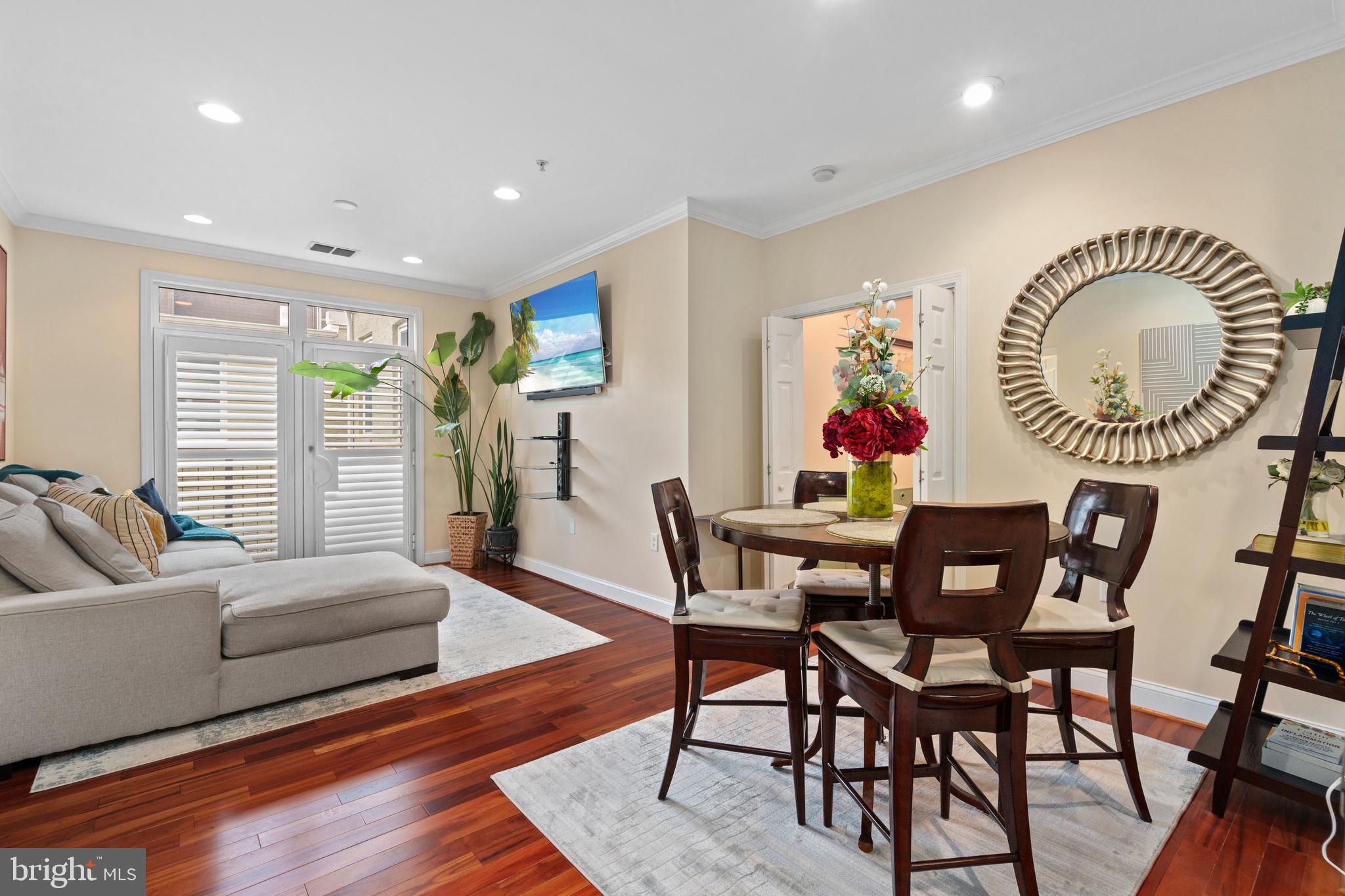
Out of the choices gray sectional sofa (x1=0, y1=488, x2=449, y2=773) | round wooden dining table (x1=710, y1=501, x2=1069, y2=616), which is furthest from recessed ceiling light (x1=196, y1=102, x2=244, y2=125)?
round wooden dining table (x1=710, y1=501, x2=1069, y2=616)

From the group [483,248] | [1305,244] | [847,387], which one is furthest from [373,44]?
[1305,244]

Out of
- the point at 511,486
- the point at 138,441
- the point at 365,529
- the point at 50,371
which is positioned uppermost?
the point at 50,371

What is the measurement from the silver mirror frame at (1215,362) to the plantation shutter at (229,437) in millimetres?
5132

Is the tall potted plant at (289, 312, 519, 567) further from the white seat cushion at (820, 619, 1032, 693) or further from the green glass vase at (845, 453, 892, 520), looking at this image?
the white seat cushion at (820, 619, 1032, 693)

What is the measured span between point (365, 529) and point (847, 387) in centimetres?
471

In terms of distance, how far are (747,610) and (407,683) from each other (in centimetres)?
184

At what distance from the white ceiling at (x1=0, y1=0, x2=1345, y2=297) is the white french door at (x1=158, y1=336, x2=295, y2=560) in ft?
3.58

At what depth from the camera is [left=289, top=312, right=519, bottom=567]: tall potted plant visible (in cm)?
540

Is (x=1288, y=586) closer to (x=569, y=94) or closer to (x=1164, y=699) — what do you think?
(x=1164, y=699)

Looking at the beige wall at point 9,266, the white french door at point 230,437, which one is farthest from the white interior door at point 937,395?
the beige wall at point 9,266

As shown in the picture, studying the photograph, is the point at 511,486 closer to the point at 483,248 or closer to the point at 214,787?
the point at 483,248

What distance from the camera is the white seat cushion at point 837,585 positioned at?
7.47 ft

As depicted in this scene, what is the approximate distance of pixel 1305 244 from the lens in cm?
223

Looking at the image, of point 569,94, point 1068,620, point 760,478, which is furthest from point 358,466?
point 1068,620
